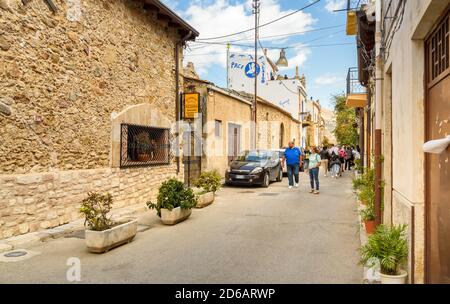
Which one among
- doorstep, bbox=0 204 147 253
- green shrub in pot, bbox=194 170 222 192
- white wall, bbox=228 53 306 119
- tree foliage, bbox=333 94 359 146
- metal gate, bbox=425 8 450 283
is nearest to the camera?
metal gate, bbox=425 8 450 283

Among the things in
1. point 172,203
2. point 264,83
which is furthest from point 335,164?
point 264,83

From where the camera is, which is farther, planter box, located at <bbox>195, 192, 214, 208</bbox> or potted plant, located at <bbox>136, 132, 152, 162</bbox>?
potted plant, located at <bbox>136, 132, 152, 162</bbox>

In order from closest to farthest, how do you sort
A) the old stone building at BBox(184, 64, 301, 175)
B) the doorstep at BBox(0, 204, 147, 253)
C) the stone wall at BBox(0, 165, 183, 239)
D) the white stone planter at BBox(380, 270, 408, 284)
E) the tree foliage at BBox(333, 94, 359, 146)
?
1. the white stone planter at BBox(380, 270, 408, 284)
2. the doorstep at BBox(0, 204, 147, 253)
3. the stone wall at BBox(0, 165, 183, 239)
4. the old stone building at BBox(184, 64, 301, 175)
5. the tree foliage at BBox(333, 94, 359, 146)

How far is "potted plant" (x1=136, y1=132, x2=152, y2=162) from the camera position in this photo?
33.8 feet

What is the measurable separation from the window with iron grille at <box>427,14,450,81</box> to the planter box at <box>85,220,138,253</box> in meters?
4.80

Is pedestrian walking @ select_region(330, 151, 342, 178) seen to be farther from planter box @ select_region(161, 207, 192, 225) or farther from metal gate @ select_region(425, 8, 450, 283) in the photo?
metal gate @ select_region(425, 8, 450, 283)

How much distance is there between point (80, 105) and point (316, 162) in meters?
7.79

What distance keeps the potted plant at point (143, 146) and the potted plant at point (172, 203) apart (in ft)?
8.52

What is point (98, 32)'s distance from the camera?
8.61 meters

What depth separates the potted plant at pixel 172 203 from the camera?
309 inches

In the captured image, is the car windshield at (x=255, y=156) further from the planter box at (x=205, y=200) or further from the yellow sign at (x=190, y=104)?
the planter box at (x=205, y=200)

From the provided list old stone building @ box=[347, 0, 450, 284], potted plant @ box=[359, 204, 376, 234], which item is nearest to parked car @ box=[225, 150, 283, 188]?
potted plant @ box=[359, 204, 376, 234]

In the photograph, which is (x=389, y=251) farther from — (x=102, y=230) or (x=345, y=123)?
(x=345, y=123)

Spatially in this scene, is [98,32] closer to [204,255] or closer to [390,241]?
[204,255]
